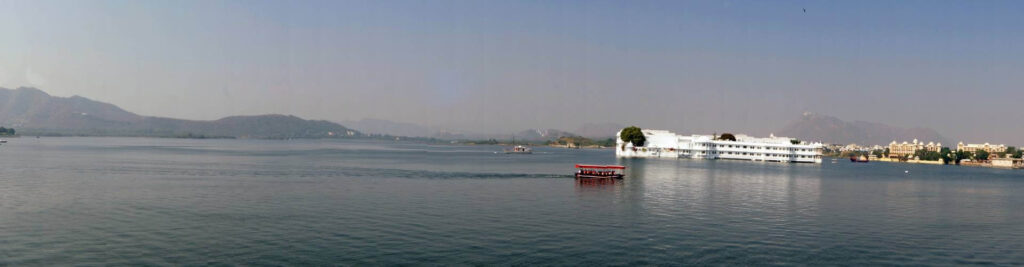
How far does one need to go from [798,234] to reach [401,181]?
47.7 m

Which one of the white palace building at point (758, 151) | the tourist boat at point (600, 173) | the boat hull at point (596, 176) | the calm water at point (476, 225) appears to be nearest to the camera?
the calm water at point (476, 225)

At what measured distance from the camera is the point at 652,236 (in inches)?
1439

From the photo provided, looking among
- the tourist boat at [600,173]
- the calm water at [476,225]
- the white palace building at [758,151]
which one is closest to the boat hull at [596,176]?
the tourist boat at [600,173]

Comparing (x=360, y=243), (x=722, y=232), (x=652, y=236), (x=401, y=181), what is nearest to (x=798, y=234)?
(x=722, y=232)

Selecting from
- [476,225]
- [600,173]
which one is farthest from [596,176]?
[476,225]

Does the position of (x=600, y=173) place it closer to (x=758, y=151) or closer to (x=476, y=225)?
(x=476, y=225)

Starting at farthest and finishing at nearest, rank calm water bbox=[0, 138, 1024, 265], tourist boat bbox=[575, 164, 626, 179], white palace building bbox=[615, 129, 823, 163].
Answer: white palace building bbox=[615, 129, 823, 163] < tourist boat bbox=[575, 164, 626, 179] < calm water bbox=[0, 138, 1024, 265]

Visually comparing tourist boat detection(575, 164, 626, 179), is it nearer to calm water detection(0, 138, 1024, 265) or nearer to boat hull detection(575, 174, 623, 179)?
boat hull detection(575, 174, 623, 179)

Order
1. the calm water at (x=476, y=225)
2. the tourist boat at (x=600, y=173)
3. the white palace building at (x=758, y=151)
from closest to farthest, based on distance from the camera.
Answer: the calm water at (x=476, y=225) → the tourist boat at (x=600, y=173) → the white palace building at (x=758, y=151)

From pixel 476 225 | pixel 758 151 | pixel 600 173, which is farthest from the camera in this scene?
pixel 758 151

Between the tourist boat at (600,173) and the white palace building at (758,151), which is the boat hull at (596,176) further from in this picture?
the white palace building at (758,151)

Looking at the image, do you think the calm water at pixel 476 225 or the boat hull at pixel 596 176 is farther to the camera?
the boat hull at pixel 596 176

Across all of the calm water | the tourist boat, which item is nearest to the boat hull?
the tourist boat

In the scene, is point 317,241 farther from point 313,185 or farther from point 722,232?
point 313,185
